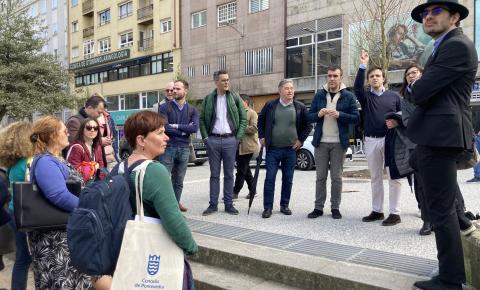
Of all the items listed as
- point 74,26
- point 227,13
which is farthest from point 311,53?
point 74,26

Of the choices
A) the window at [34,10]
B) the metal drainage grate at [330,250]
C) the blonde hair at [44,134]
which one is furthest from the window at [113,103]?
the blonde hair at [44,134]

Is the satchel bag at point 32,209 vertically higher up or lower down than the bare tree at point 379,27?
lower down

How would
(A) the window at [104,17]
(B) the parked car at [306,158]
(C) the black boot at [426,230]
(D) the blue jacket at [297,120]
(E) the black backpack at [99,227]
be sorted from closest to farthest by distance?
(E) the black backpack at [99,227]
(C) the black boot at [426,230]
(D) the blue jacket at [297,120]
(B) the parked car at [306,158]
(A) the window at [104,17]

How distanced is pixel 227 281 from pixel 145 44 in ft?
123

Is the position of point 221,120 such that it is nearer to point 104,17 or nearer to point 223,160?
point 223,160

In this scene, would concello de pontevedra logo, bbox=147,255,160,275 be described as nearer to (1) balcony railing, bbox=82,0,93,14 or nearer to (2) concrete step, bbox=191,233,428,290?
(2) concrete step, bbox=191,233,428,290

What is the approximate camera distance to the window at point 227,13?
31.9m

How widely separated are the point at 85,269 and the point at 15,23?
2276cm

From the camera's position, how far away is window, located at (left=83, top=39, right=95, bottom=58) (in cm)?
4612

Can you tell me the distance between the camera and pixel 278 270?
13.4 feet

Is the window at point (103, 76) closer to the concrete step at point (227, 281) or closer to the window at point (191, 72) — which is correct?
the window at point (191, 72)

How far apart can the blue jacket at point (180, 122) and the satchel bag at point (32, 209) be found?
3.03 meters

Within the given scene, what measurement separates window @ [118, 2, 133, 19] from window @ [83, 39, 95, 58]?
5691 mm

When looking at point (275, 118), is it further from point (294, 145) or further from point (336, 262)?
point (336, 262)
